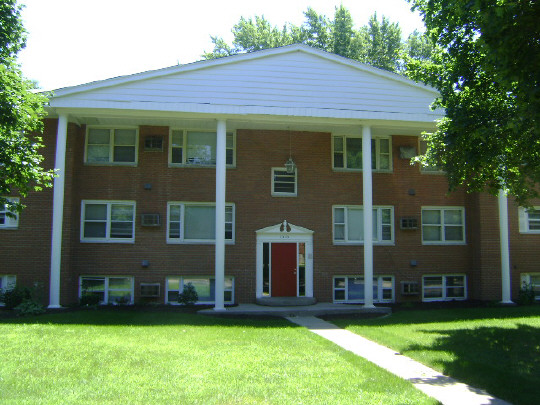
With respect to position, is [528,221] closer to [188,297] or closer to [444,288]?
[444,288]

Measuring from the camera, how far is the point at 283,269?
17688mm

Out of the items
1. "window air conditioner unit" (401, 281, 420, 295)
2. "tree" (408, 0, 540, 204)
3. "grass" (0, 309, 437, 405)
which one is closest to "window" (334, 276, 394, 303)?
"window air conditioner unit" (401, 281, 420, 295)

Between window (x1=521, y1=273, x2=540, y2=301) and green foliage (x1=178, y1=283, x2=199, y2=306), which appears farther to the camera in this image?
window (x1=521, y1=273, x2=540, y2=301)

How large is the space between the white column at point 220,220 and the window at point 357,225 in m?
4.64

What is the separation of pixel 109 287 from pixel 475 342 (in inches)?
466

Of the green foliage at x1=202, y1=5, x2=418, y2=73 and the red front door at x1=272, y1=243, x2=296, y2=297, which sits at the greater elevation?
the green foliage at x1=202, y1=5, x2=418, y2=73

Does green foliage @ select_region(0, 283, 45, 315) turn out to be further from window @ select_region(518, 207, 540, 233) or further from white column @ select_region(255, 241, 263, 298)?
window @ select_region(518, 207, 540, 233)

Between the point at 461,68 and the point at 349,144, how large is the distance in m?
8.08

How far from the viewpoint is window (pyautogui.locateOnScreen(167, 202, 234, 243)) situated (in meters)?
17.5

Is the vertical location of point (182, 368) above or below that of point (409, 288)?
below

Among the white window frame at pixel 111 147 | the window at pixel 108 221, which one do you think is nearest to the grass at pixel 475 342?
the window at pixel 108 221

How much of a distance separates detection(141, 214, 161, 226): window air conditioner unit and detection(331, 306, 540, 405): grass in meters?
6.78

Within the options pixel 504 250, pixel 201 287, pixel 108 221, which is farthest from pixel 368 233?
pixel 108 221

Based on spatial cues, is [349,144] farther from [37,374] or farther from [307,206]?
[37,374]
